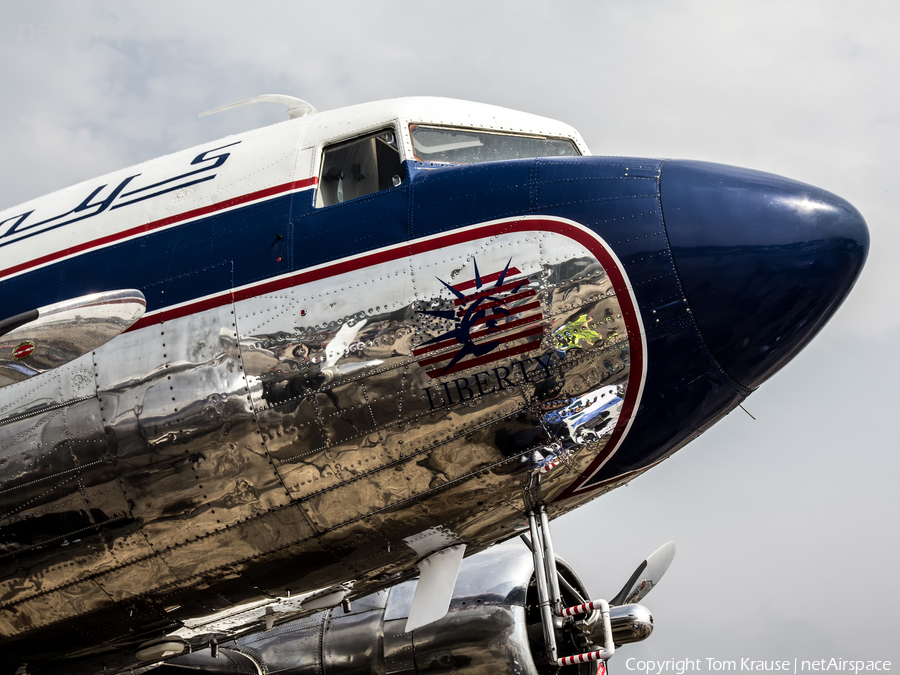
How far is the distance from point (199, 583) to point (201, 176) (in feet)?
10.5

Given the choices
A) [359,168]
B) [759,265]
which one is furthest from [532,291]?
[359,168]

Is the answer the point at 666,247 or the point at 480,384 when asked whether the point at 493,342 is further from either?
the point at 666,247

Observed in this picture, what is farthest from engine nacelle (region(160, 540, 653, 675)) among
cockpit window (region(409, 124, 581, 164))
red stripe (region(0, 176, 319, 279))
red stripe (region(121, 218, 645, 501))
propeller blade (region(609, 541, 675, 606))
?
cockpit window (region(409, 124, 581, 164))

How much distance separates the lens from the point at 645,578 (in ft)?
31.3

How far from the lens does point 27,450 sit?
6730mm

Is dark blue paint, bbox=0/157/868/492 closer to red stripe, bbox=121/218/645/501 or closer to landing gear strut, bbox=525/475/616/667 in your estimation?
red stripe, bbox=121/218/645/501

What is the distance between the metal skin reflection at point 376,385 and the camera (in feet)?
20.3

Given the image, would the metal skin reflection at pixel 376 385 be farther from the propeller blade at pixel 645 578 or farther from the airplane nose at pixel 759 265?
A: the propeller blade at pixel 645 578

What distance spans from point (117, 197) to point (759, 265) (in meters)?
5.14

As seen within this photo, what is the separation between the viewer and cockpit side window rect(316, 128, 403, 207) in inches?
281

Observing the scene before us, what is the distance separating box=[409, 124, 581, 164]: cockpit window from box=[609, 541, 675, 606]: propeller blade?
4300 mm

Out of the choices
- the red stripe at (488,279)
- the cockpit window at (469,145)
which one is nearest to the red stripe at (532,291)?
the red stripe at (488,279)

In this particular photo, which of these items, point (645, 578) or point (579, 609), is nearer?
point (579, 609)

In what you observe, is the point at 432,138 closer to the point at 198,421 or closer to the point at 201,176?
the point at 201,176
